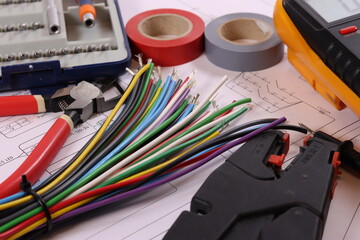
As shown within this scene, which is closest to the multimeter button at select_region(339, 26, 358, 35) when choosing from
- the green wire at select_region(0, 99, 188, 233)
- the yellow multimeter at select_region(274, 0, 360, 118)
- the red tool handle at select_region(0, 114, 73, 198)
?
the yellow multimeter at select_region(274, 0, 360, 118)

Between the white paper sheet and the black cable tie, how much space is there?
0.8 inches

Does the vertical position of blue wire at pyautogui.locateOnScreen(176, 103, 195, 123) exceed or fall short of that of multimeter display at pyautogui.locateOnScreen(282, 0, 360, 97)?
it falls short

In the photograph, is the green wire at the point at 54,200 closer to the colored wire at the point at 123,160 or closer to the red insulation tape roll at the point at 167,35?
the colored wire at the point at 123,160

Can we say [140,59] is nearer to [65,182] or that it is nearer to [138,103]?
[138,103]

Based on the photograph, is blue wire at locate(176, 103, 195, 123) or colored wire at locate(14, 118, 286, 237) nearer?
colored wire at locate(14, 118, 286, 237)

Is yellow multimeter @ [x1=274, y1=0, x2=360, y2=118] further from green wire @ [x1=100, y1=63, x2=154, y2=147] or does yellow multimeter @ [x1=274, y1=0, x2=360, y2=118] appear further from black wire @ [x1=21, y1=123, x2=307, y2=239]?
green wire @ [x1=100, y1=63, x2=154, y2=147]

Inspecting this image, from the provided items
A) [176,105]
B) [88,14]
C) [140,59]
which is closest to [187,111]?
[176,105]

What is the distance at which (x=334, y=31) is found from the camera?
0.58 m

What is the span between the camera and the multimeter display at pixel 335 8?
24.1 inches

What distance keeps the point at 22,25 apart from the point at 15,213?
1.07 ft

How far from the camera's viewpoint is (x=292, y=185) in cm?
47

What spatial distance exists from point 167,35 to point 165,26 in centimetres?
1

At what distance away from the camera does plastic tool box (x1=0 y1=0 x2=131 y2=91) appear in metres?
0.67

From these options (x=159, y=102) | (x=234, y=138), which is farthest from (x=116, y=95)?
(x=234, y=138)
